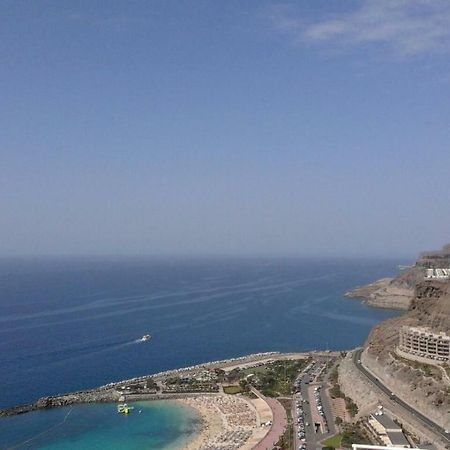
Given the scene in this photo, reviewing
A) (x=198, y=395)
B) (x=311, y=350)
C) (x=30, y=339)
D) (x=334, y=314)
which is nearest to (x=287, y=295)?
(x=334, y=314)

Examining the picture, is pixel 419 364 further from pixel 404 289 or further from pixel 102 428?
pixel 404 289

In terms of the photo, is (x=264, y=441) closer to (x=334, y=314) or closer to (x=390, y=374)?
(x=390, y=374)

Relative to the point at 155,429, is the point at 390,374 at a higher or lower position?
higher

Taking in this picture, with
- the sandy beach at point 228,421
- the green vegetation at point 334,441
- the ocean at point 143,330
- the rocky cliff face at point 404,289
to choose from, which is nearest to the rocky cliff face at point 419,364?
the green vegetation at point 334,441

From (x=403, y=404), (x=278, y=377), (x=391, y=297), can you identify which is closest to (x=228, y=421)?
(x=278, y=377)

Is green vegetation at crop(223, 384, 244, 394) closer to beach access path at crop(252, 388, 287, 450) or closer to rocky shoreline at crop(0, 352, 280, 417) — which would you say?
beach access path at crop(252, 388, 287, 450)

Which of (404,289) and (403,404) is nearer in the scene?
(403,404)

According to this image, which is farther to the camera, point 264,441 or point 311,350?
point 311,350
